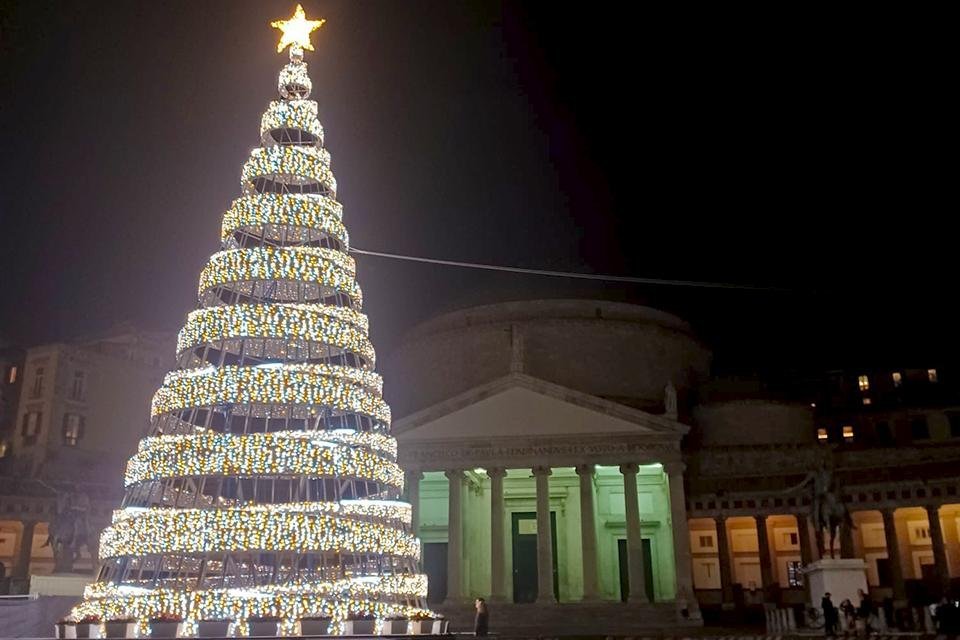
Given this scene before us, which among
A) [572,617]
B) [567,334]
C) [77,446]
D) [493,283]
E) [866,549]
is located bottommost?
[572,617]

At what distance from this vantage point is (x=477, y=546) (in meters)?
43.9

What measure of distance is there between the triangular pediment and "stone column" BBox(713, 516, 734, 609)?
686 cm

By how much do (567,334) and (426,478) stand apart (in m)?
12.6

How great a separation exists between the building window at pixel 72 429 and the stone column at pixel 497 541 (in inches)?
1197

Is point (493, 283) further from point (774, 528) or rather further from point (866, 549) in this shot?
point (866, 549)

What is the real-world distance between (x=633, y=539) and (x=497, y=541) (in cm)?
599

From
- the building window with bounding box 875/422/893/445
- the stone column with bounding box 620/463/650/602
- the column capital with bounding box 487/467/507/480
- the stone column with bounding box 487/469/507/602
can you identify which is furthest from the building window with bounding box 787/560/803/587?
the building window with bounding box 875/422/893/445

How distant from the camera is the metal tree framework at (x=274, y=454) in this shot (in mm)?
14930

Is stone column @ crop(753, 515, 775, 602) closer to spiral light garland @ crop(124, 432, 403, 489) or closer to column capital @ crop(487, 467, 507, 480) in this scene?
column capital @ crop(487, 467, 507, 480)

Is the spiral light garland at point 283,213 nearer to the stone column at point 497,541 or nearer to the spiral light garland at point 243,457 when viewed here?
the spiral light garland at point 243,457

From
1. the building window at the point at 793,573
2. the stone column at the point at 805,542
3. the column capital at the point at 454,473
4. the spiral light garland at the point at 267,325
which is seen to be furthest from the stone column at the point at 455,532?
the spiral light garland at the point at 267,325

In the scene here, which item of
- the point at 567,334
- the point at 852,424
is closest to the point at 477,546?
the point at 567,334

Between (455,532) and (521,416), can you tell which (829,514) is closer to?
(521,416)

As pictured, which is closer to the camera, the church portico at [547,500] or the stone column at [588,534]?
the stone column at [588,534]
